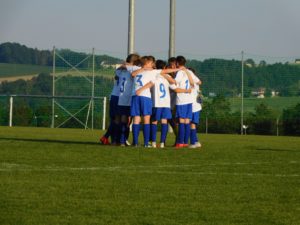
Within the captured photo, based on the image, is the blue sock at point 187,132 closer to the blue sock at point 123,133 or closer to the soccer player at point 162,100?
the soccer player at point 162,100

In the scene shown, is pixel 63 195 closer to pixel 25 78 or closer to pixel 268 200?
pixel 268 200

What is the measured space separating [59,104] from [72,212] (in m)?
30.7

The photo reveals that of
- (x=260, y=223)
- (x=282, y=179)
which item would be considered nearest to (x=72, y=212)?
(x=260, y=223)

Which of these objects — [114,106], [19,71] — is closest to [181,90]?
[114,106]

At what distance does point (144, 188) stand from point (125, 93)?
814cm

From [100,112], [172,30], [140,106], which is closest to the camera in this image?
[140,106]

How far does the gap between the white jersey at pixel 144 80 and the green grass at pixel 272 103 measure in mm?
19115

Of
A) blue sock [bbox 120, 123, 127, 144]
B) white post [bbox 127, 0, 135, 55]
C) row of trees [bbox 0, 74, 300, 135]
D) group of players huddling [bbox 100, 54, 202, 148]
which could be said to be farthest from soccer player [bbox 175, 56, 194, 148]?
row of trees [bbox 0, 74, 300, 135]

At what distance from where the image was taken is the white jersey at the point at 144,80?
1755 cm

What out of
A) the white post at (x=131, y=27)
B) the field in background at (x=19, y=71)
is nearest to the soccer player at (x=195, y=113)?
the white post at (x=131, y=27)

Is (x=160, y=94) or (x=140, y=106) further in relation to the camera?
(x=160, y=94)

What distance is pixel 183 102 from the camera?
60.5 feet

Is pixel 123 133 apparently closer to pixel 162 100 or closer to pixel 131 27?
pixel 162 100

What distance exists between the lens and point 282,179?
11.4 meters
